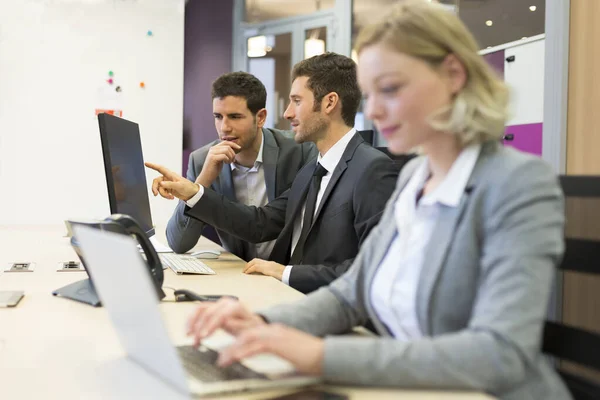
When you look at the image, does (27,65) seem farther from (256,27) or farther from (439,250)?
(439,250)

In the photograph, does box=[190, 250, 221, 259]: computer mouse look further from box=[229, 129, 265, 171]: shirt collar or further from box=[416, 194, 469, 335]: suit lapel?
box=[416, 194, 469, 335]: suit lapel

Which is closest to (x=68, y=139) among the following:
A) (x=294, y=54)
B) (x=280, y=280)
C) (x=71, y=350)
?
(x=294, y=54)

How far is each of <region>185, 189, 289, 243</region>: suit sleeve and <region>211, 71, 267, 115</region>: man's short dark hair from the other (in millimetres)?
494

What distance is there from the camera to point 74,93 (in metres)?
4.12

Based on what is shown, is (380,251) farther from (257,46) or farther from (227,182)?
(257,46)

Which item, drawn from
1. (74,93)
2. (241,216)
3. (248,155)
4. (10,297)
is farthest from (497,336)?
(74,93)

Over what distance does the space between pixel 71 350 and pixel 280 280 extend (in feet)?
2.79

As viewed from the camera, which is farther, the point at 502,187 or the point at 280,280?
the point at 280,280

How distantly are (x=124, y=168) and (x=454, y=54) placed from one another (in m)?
1.07

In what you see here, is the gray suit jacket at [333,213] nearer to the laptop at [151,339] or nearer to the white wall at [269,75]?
the laptop at [151,339]

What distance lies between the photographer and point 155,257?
1430mm

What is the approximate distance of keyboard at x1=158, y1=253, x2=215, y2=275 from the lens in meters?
1.89

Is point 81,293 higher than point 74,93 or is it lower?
lower

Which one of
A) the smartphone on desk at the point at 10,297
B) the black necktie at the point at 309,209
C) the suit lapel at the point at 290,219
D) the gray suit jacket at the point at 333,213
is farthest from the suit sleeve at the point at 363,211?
the smartphone on desk at the point at 10,297
